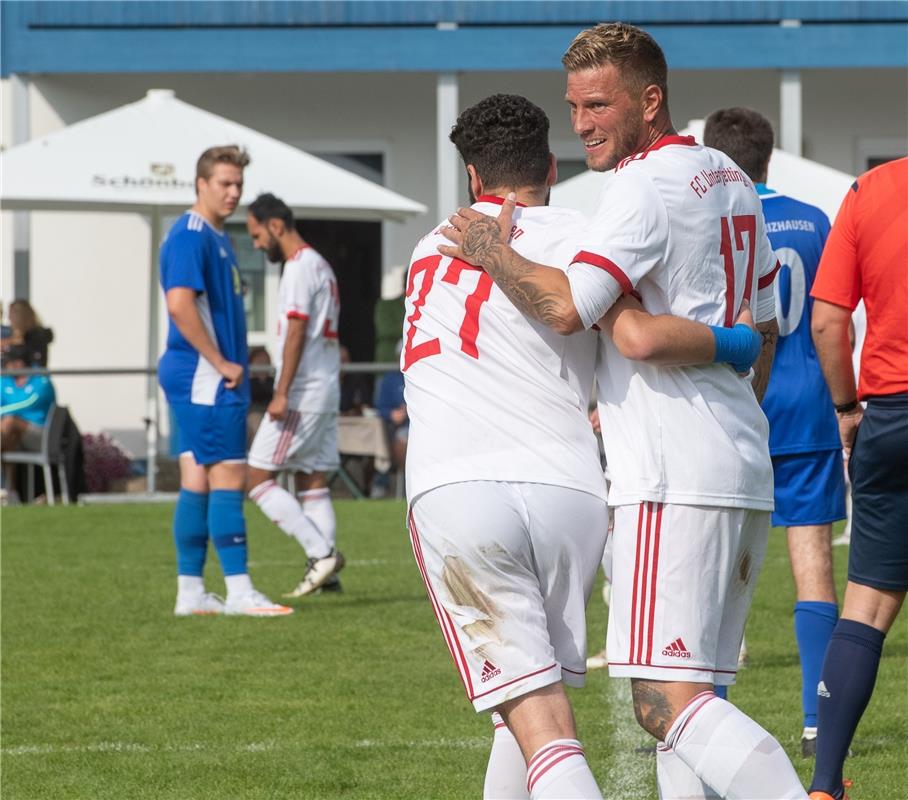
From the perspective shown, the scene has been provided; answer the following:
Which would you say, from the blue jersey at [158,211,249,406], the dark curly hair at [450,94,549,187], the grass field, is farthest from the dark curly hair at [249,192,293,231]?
the dark curly hair at [450,94,549,187]

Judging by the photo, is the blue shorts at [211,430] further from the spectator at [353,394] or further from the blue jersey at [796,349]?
the spectator at [353,394]

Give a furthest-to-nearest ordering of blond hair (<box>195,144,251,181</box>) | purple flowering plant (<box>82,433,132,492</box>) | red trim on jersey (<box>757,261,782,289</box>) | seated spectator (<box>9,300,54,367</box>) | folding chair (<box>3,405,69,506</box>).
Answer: purple flowering plant (<box>82,433,132,492</box>) → seated spectator (<box>9,300,54,367</box>) → folding chair (<box>3,405,69,506</box>) → blond hair (<box>195,144,251,181</box>) → red trim on jersey (<box>757,261,782,289</box>)

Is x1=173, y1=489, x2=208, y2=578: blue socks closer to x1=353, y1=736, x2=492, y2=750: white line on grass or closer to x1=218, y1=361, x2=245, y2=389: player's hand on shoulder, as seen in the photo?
x1=218, y1=361, x2=245, y2=389: player's hand on shoulder

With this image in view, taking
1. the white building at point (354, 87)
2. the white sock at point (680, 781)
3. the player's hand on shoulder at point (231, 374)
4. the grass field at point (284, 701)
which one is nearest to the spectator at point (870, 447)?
the grass field at point (284, 701)

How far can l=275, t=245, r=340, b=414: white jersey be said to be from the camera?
9.67m

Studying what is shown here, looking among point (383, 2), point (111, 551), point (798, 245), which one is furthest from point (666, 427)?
point (383, 2)

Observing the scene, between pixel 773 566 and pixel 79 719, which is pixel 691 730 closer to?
pixel 79 719

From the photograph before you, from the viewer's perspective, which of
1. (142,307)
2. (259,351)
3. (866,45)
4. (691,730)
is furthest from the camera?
(142,307)

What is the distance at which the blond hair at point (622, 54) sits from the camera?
382 centimetres

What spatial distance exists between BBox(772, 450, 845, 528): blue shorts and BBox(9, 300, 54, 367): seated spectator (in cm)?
1176

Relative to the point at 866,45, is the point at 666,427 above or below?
below

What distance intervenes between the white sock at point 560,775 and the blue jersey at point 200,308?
513 centimetres

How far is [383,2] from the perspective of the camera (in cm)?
1959

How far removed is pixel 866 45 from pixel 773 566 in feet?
33.8
